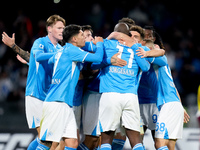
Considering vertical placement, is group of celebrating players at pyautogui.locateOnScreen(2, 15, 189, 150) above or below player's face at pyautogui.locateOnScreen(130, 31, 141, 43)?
below

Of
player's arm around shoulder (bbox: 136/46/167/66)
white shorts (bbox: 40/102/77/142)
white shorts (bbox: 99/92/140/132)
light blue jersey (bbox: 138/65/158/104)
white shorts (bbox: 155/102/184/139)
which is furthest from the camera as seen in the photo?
light blue jersey (bbox: 138/65/158/104)

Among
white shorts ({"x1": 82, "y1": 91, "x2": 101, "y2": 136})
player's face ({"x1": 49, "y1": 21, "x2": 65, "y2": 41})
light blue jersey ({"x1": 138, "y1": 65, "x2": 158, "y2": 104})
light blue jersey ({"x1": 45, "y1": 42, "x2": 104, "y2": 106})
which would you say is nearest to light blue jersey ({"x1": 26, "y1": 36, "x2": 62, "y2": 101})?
player's face ({"x1": 49, "y1": 21, "x2": 65, "y2": 41})

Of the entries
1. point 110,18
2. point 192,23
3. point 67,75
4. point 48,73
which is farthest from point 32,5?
point 67,75

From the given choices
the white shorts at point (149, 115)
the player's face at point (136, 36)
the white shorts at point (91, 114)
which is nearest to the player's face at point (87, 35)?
the player's face at point (136, 36)

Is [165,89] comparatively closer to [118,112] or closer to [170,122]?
[170,122]

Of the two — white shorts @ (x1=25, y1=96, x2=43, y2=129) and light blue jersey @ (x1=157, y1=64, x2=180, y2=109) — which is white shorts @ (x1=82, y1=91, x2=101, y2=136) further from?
light blue jersey @ (x1=157, y1=64, x2=180, y2=109)

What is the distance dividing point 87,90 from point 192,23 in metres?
8.58

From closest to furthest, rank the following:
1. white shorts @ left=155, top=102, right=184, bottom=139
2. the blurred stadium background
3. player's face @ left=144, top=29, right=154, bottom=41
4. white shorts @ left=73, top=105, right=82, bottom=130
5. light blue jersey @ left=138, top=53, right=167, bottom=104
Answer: white shorts @ left=155, top=102, right=184, bottom=139 < light blue jersey @ left=138, top=53, right=167, bottom=104 < white shorts @ left=73, top=105, right=82, bottom=130 < player's face @ left=144, top=29, right=154, bottom=41 < the blurred stadium background

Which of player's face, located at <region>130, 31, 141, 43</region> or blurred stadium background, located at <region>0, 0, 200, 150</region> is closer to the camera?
player's face, located at <region>130, 31, 141, 43</region>

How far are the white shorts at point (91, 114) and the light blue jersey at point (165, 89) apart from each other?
0.96 metres

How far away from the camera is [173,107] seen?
619 cm

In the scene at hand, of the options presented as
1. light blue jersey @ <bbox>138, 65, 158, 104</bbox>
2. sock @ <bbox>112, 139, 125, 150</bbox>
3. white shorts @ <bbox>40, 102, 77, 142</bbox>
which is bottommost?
sock @ <bbox>112, 139, 125, 150</bbox>

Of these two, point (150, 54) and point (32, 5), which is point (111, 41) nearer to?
point (150, 54)

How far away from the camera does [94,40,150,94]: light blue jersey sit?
19.4ft
